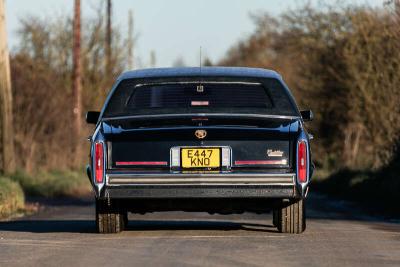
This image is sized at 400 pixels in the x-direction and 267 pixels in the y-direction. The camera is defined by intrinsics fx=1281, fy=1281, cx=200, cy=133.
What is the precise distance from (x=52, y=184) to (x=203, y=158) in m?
16.6

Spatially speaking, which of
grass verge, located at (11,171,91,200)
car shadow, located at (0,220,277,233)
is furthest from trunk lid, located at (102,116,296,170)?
grass verge, located at (11,171,91,200)

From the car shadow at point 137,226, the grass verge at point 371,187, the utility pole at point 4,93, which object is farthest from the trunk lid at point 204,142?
the utility pole at point 4,93

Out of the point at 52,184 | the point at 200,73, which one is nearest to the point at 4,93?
the point at 52,184

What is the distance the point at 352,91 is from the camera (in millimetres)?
35031

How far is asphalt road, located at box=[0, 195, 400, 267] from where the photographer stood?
10188 mm

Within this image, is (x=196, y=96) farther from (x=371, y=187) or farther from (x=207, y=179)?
(x=371, y=187)

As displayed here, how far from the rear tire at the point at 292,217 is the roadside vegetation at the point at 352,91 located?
9818 mm

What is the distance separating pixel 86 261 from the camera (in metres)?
10.2

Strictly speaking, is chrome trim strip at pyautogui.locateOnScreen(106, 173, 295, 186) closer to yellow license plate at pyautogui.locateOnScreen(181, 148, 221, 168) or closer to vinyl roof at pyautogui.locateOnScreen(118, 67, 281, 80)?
yellow license plate at pyautogui.locateOnScreen(181, 148, 221, 168)

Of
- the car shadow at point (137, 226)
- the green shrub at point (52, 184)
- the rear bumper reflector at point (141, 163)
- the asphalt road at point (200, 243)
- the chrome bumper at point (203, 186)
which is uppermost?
the rear bumper reflector at point (141, 163)

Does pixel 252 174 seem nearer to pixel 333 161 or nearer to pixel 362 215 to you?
pixel 362 215

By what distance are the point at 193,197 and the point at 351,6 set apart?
23.6 m

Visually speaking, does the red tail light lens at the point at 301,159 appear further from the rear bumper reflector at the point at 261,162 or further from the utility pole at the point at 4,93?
the utility pole at the point at 4,93

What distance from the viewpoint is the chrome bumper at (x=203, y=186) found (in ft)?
39.3
